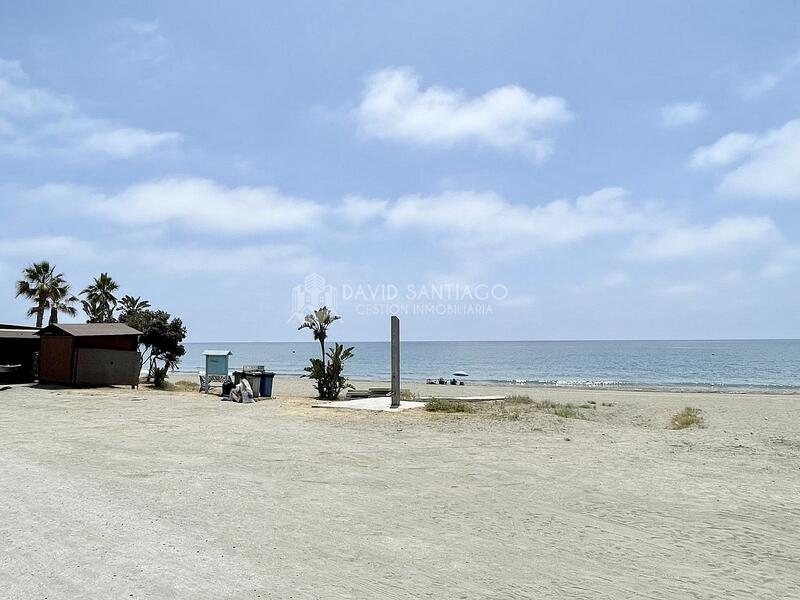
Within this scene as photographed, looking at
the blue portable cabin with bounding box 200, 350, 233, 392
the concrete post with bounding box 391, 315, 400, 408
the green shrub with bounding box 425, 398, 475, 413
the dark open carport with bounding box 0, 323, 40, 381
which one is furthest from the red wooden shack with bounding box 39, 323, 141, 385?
the green shrub with bounding box 425, 398, 475, 413

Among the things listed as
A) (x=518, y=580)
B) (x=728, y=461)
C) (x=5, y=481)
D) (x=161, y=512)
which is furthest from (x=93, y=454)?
(x=728, y=461)

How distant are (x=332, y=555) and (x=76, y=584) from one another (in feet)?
6.29

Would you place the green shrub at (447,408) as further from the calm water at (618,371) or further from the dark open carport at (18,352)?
the calm water at (618,371)

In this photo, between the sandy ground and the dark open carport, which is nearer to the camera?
Result: the sandy ground

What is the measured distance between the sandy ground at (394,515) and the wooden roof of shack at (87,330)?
507 inches

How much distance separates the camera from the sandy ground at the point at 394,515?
4617 mm

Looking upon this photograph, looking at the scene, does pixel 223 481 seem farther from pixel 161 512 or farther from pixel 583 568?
pixel 583 568

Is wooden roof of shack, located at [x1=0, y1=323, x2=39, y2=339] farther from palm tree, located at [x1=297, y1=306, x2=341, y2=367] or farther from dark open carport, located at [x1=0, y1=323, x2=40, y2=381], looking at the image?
palm tree, located at [x1=297, y1=306, x2=341, y2=367]

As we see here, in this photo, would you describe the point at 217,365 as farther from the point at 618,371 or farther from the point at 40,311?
the point at 618,371

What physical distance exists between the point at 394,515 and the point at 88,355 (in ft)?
A: 72.2

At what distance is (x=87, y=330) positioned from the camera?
25078 millimetres

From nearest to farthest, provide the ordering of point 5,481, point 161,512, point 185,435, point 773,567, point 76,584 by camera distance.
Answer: point 76,584 < point 773,567 < point 161,512 < point 5,481 < point 185,435

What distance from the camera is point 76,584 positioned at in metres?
4.38

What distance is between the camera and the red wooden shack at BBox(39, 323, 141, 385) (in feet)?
80.7
